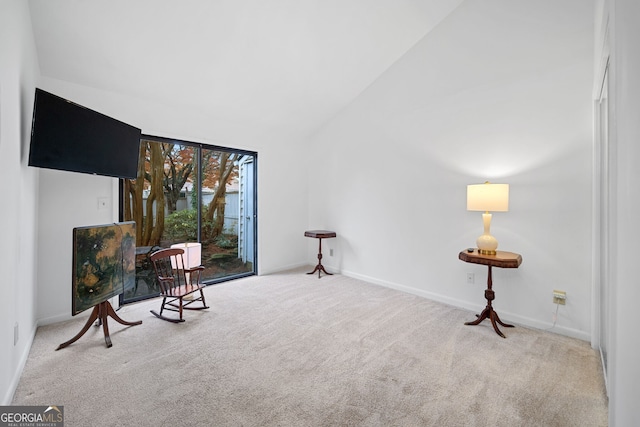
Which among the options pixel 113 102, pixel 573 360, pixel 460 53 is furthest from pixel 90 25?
pixel 573 360

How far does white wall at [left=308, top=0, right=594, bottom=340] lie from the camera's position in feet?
8.48

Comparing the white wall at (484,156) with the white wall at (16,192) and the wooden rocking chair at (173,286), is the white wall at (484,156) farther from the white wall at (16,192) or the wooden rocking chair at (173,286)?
the white wall at (16,192)

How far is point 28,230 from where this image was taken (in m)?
2.33

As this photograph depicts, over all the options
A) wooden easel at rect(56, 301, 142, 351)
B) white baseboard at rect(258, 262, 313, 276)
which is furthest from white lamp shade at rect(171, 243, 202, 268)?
white baseboard at rect(258, 262, 313, 276)

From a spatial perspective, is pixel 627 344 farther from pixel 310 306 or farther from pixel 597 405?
pixel 310 306

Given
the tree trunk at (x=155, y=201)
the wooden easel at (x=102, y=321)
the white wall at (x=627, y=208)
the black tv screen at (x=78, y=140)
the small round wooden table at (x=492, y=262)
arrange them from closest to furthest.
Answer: the white wall at (x=627, y=208), the black tv screen at (x=78, y=140), the wooden easel at (x=102, y=321), the small round wooden table at (x=492, y=262), the tree trunk at (x=155, y=201)

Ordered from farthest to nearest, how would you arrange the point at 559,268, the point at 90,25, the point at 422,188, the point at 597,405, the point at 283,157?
1. the point at 283,157
2. the point at 422,188
3. the point at 559,268
4. the point at 90,25
5. the point at 597,405

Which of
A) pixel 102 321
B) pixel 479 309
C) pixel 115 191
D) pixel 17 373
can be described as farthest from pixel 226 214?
pixel 479 309

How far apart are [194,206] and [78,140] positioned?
1782 millimetres

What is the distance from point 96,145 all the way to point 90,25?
101 cm

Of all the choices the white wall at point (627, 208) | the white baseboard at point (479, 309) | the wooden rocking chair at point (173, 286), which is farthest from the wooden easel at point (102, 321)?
the white wall at point (627, 208)

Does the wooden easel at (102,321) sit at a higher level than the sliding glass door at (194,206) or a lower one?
lower

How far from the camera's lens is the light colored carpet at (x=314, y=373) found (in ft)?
5.39

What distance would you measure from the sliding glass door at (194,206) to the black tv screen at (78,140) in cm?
68
